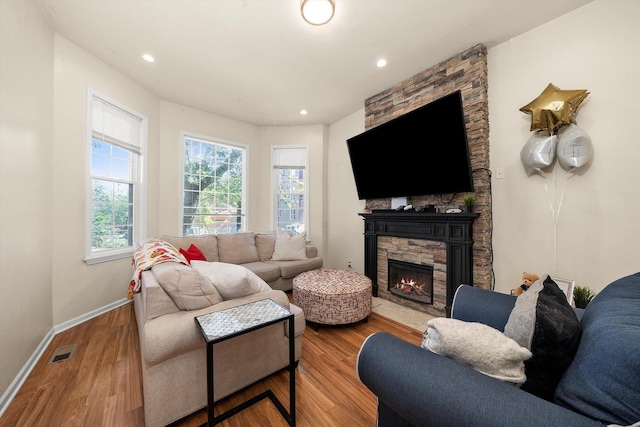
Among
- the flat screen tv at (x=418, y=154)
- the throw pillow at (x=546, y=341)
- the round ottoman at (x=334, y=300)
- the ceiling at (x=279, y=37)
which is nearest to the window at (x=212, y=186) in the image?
the ceiling at (x=279, y=37)

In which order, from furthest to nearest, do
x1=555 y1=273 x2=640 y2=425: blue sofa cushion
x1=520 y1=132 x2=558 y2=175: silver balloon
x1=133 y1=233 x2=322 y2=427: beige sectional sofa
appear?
x1=520 y1=132 x2=558 y2=175: silver balloon → x1=133 y1=233 x2=322 y2=427: beige sectional sofa → x1=555 y1=273 x2=640 y2=425: blue sofa cushion

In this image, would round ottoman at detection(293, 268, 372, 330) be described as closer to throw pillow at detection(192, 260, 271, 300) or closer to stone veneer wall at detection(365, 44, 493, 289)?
throw pillow at detection(192, 260, 271, 300)

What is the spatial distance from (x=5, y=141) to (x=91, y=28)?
1513 millimetres

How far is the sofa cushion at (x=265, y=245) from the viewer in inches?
153

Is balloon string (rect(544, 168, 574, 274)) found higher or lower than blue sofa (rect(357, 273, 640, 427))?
higher

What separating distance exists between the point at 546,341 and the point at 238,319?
1328mm

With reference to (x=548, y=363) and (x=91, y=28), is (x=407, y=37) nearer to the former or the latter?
(x=548, y=363)

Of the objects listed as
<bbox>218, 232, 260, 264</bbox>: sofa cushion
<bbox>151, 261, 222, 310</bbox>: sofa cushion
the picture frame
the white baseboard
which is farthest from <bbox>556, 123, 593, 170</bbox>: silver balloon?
the white baseboard

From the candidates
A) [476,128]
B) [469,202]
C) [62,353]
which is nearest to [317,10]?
[476,128]

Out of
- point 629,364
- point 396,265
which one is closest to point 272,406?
point 629,364

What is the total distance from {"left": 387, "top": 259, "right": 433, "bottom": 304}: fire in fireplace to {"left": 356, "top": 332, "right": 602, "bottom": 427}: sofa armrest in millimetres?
2256

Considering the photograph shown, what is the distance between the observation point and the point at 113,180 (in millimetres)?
3020

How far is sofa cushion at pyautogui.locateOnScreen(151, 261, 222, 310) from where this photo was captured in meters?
1.41

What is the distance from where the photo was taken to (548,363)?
0.78m
